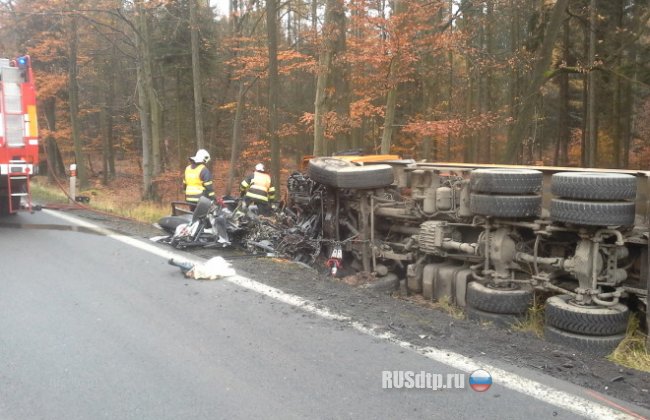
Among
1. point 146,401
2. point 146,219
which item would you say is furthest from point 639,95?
point 146,401

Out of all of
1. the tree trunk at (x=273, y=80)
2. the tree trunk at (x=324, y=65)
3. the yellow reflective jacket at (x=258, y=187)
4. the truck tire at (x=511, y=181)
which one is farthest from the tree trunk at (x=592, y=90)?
the truck tire at (x=511, y=181)

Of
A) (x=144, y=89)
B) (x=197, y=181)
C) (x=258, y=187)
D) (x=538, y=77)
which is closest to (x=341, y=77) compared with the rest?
(x=538, y=77)

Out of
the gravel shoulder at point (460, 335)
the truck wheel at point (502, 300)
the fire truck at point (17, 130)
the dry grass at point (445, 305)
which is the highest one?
the fire truck at point (17, 130)

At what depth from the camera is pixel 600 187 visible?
4410mm

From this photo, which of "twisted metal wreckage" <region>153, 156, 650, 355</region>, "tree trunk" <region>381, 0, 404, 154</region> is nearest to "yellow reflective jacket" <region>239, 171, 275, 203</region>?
"twisted metal wreckage" <region>153, 156, 650, 355</region>

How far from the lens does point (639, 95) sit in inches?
912

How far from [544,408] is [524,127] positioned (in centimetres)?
909

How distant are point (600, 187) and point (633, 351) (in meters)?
1.32

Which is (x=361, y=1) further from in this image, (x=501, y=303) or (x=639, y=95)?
(x=639, y=95)

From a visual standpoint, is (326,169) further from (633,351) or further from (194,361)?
(633,351)

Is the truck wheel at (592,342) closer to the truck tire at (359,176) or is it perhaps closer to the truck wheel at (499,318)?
the truck wheel at (499,318)

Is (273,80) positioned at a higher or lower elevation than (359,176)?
higher

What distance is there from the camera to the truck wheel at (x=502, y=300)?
5.02 metres

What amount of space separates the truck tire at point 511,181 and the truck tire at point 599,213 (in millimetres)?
636
